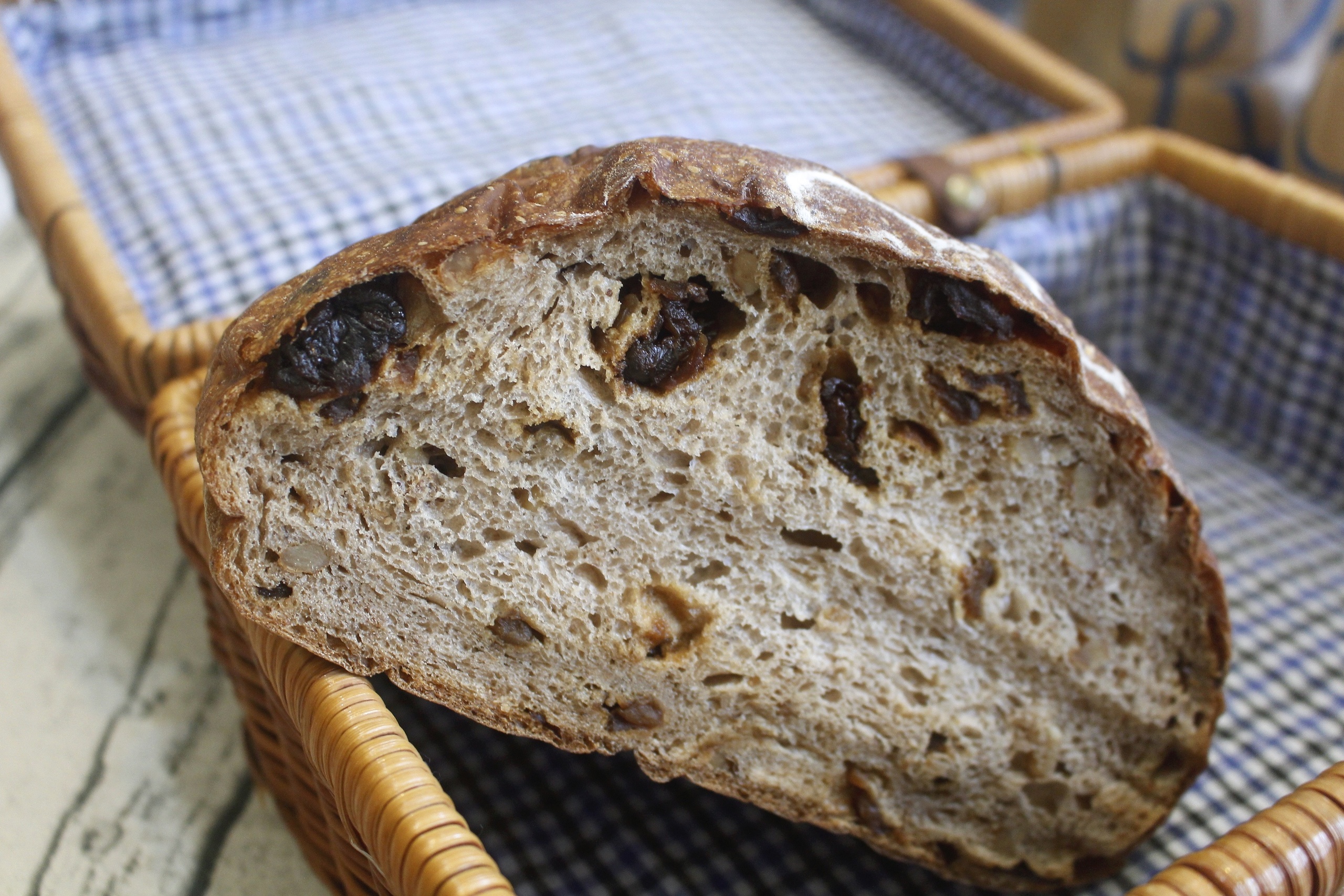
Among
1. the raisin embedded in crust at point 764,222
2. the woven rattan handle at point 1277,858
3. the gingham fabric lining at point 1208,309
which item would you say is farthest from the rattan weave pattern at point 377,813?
the gingham fabric lining at point 1208,309

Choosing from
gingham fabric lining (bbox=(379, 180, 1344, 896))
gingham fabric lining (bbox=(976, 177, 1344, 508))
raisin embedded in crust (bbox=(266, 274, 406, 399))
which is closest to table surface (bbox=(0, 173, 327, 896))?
gingham fabric lining (bbox=(379, 180, 1344, 896))

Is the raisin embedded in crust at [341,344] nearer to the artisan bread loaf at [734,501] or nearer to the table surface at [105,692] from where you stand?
the artisan bread loaf at [734,501]

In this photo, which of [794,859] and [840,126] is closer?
[794,859]

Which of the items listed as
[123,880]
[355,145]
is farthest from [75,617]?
[355,145]

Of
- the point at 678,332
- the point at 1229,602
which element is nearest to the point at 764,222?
the point at 678,332

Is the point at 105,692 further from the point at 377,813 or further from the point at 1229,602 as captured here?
the point at 1229,602

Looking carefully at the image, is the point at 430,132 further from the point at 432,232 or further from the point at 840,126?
the point at 432,232

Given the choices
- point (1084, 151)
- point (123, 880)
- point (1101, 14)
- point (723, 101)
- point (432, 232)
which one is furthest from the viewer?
point (1101, 14)
